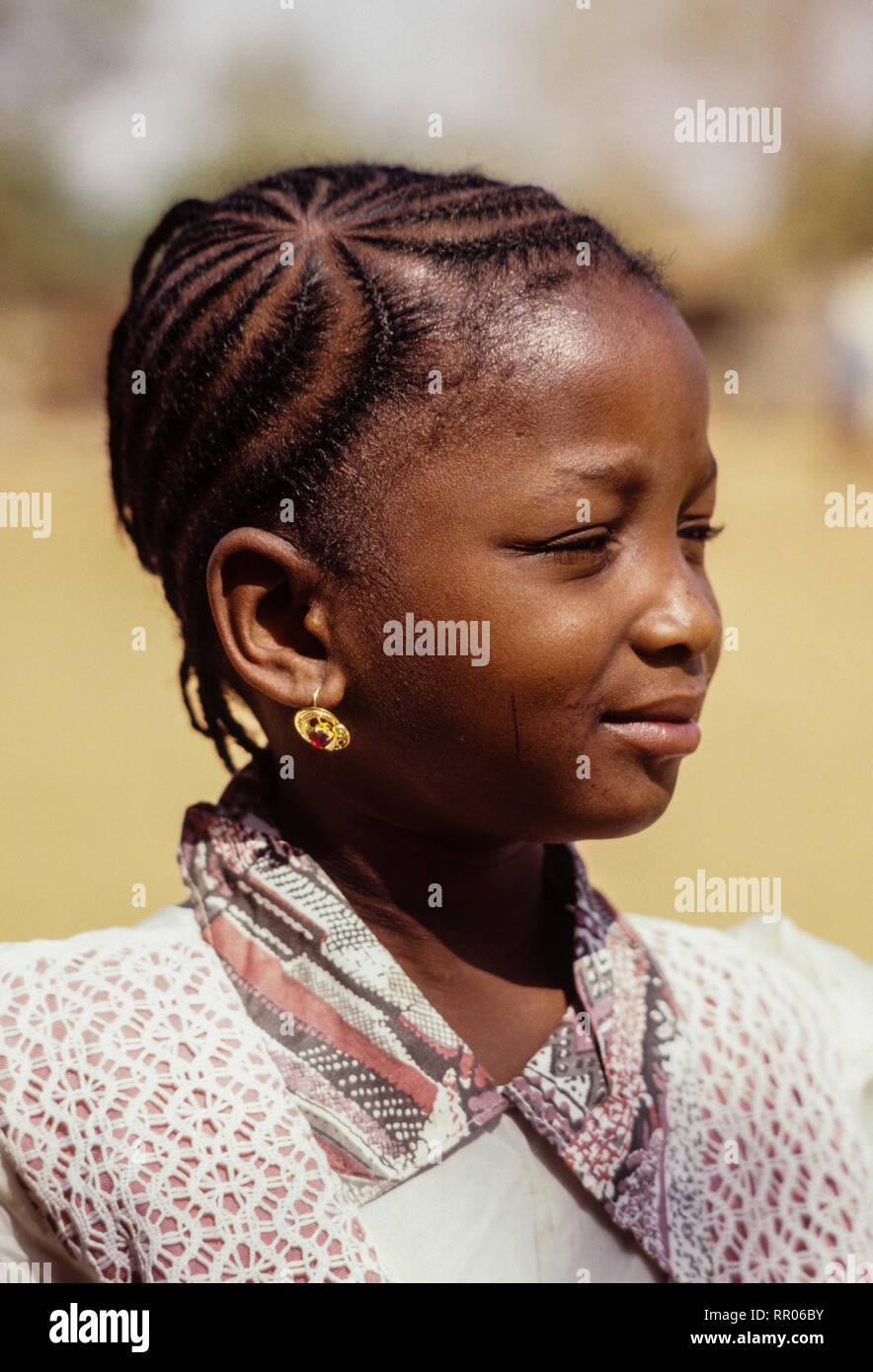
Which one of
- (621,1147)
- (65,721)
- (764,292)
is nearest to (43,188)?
(65,721)

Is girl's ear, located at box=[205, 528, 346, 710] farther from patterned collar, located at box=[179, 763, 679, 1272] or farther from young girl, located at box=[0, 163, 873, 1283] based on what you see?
patterned collar, located at box=[179, 763, 679, 1272]

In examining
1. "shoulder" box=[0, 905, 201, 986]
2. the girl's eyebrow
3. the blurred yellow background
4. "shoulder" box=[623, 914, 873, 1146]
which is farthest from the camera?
the blurred yellow background

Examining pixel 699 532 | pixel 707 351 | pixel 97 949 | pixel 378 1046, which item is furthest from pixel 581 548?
pixel 707 351

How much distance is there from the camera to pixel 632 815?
161 centimetres

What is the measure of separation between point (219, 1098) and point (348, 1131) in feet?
Result: 0.49

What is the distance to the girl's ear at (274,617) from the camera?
1.61 meters

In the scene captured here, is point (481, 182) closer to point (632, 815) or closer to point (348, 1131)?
→ point (632, 815)

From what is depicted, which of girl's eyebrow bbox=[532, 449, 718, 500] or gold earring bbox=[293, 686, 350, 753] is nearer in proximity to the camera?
Result: girl's eyebrow bbox=[532, 449, 718, 500]

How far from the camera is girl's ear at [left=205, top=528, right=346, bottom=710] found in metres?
1.61

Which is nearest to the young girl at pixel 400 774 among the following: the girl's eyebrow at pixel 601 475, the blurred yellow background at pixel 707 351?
the girl's eyebrow at pixel 601 475

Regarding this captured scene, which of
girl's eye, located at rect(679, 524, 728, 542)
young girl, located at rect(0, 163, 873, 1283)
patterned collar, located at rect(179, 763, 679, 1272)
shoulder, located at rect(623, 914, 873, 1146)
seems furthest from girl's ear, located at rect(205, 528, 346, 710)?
shoulder, located at rect(623, 914, 873, 1146)

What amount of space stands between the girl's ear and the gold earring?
0.4 inches

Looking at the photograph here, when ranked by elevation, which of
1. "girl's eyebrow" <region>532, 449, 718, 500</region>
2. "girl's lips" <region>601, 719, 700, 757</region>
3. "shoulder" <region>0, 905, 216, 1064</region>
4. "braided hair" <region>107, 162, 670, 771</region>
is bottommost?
"shoulder" <region>0, 905, 216, 1064</region>

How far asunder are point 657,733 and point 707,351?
11.5 m
